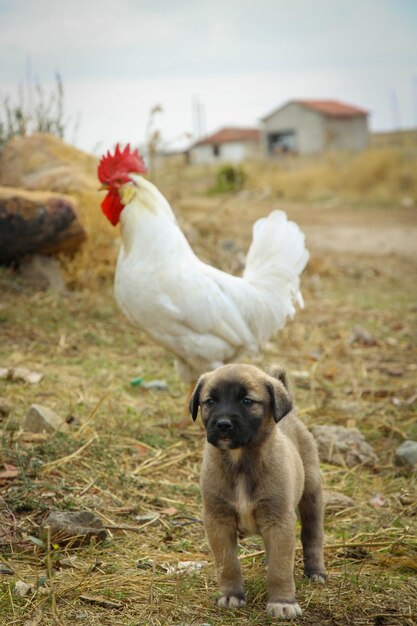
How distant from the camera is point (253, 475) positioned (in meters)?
3.38

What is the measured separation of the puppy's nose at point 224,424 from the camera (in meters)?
3.23

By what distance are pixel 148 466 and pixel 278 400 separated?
1.99 metres

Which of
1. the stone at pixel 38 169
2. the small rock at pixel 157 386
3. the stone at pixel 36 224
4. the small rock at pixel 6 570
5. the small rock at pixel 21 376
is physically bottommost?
the small rock at pixel 157 386

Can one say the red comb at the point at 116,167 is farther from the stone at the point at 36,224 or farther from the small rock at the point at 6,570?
the small rock at the point at 6,570

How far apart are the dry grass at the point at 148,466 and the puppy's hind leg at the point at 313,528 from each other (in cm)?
10

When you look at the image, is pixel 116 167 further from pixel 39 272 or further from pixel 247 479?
pixel 247 479

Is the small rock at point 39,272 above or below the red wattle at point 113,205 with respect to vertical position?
below

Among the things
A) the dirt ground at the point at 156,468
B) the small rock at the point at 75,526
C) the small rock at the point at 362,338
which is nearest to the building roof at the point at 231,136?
the dirt ground at the point at 156,468

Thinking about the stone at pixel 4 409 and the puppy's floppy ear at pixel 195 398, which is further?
the stone at pixel 4 409

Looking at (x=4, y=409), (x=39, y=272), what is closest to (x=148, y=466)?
(x=4, y=409)

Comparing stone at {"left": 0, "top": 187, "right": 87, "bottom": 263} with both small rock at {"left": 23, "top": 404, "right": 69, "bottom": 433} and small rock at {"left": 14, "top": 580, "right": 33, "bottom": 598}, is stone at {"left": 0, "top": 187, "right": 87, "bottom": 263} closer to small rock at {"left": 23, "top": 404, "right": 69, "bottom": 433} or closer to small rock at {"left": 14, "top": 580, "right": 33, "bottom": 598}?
small rock at {"left": 23, "top": 404, "right": 69, "bottom": 433}

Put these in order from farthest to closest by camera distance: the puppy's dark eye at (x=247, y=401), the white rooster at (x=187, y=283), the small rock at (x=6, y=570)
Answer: the white rooster at (x=187, y=283), the small rock at (x=6, y=570), the puppy's dark eye at (x=247, y=401)

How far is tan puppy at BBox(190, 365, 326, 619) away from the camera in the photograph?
329 cm

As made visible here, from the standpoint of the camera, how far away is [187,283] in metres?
6.04
